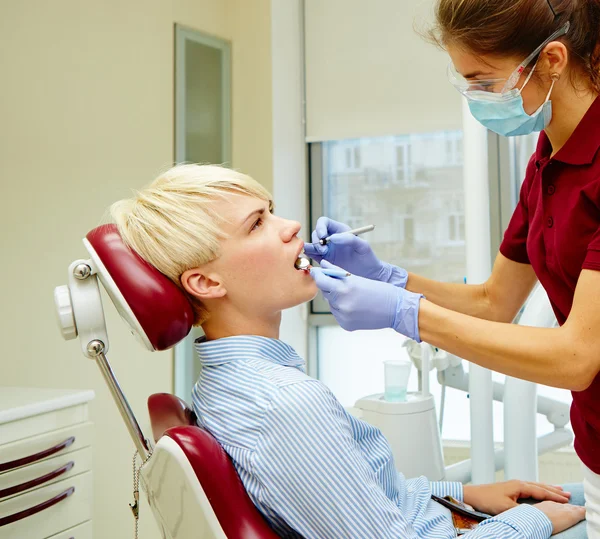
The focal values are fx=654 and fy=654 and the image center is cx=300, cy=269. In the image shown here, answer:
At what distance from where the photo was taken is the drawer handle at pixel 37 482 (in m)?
1.61

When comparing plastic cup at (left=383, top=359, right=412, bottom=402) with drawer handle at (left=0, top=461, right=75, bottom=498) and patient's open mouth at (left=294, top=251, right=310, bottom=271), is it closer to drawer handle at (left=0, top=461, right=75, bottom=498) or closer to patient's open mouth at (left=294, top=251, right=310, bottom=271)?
patient's open mouth at (left=294, top=251, right=310, bottom=271)

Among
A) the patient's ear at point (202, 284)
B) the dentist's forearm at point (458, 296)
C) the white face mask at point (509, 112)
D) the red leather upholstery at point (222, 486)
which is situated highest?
the white face mask at point (509, 112)

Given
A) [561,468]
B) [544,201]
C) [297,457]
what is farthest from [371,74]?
[297,457]

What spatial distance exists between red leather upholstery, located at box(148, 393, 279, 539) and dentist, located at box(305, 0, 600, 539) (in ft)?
1.29

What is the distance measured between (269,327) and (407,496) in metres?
0.39

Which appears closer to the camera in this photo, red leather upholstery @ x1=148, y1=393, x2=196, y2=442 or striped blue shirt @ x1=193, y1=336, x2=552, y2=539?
striped blue shirt @ x1=193, y1=336, x2=552, y2=539

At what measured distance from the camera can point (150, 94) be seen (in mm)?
2770

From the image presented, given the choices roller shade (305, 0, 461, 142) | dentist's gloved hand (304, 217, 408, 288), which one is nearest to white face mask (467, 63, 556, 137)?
dentist's gloved hand (304, 217, 408, 288)

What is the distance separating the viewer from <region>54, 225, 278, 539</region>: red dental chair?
→ 2.83 feet

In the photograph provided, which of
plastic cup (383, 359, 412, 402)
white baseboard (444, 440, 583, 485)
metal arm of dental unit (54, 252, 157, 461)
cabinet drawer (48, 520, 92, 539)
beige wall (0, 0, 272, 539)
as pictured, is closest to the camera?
metal arm of dental unit (54, 252, 157, 461)

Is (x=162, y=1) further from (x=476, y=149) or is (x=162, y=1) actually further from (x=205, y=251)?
(x=205, y=251)

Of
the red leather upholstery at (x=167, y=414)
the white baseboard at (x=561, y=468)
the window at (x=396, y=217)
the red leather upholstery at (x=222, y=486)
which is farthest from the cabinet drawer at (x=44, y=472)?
the white baseboard at (x=561, y=468)

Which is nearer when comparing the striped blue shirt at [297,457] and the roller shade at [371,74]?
the striped blue shirt at [297,457]

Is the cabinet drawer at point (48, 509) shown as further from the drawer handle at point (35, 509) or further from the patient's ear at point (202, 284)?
the patient's ear at point (202, 284)
